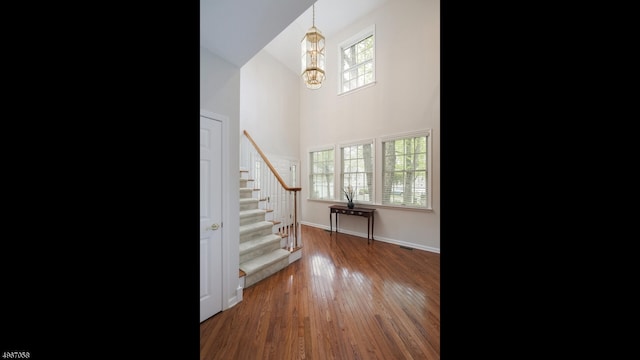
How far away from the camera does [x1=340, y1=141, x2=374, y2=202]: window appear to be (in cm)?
427

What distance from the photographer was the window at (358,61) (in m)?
4.29

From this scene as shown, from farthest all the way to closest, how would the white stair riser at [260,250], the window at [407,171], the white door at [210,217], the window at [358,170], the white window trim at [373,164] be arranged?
the window at [358,170] → the white window trim at [373,164] → the window at [407,171] → the white stair riser at [260,250] → the white door at [210,217]

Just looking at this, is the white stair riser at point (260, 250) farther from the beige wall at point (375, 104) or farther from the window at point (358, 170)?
the window at point (358, 170)

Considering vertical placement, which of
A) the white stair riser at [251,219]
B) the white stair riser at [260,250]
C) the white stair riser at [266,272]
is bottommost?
the white stair riser at [266,272]

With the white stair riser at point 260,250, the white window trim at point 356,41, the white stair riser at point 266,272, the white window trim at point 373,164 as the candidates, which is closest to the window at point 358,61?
the white window trim at point 356,41

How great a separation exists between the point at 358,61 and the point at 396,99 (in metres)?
1.49

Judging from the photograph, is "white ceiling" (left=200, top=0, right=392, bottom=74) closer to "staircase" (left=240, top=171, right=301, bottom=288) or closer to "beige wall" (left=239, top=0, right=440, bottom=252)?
"staircase" (left=240, top=171, right=301, bottom=288)

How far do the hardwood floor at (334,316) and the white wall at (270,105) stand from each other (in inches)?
125

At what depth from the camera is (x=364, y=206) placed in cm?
432

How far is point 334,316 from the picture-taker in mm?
1815
